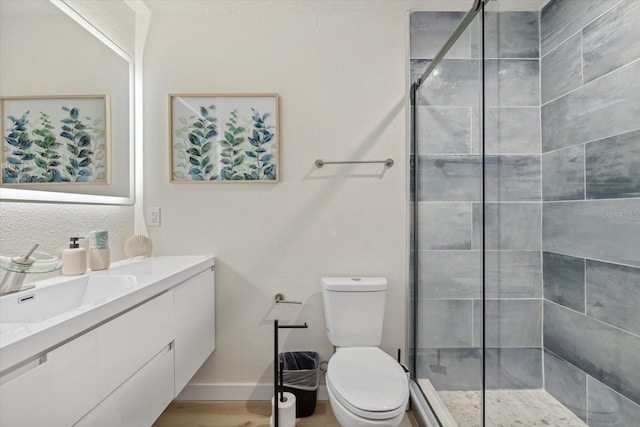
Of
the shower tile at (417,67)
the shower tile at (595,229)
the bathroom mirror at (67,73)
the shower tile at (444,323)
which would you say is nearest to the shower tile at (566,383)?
the shower tile at (444,323)

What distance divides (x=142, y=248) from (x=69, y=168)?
0.56 m

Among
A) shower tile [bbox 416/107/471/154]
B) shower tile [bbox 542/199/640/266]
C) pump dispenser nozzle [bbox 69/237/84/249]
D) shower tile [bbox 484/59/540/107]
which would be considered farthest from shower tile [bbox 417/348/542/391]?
pump dispenser nozzle [bbox 69/237/84/249]

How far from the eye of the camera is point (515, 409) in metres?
1.21

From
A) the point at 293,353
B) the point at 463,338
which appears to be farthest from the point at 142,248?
the point at 463,338

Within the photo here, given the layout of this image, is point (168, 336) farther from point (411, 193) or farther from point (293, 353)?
point (411, 193)

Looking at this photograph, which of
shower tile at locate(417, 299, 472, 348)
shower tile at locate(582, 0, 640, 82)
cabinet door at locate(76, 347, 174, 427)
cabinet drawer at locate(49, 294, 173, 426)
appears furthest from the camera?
shower tile at locate(417, 299, 472, 348)

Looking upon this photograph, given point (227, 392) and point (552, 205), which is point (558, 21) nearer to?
point (552, 205)

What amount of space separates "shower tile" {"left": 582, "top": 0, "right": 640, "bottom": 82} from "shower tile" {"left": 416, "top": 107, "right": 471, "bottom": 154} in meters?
0.56

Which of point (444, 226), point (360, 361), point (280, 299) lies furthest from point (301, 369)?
point (444, 226)

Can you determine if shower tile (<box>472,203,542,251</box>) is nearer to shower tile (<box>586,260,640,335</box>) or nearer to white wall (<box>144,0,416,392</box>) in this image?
shower tile (<box>586,260,640,335</box>)

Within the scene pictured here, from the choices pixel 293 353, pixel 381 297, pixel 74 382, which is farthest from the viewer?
pixel 293 353

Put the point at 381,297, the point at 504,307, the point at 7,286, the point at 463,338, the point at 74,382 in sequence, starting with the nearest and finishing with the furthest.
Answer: the point at 74,382 → the point at 7,286 → the point at 504,307 → the point at 463,338 → the point at 381,297

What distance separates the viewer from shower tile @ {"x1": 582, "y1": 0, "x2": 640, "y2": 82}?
3.77 ft

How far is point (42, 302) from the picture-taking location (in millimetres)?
1089
